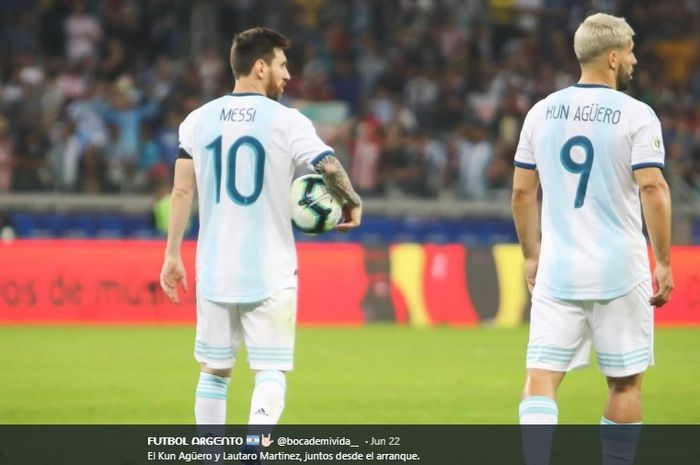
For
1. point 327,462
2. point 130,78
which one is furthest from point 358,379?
point 130,78

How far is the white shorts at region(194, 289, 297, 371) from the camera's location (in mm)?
7586

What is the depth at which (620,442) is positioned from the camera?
23.7 ft

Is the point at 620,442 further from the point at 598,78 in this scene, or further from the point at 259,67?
the point at 259,67

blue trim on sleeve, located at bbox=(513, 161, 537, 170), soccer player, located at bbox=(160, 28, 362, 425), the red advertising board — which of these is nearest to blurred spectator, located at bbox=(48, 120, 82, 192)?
the red advertising board

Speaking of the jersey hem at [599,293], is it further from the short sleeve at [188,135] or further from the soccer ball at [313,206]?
the short sleeve at [188,135]

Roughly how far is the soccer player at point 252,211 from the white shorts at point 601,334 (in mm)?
1180

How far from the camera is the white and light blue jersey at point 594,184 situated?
7.14 meters

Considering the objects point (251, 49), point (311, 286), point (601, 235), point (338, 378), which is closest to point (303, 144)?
point (251, 49)

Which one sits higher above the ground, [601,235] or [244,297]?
[601,235]

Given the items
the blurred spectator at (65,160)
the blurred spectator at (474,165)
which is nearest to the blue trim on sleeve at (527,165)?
the blurred spectator at (65,160)

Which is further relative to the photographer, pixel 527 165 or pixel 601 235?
pixel 527 165

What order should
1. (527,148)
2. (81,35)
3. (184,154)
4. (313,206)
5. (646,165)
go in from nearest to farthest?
(646,165) → (527,148) → (313,206) → (184,154) → (81,35)

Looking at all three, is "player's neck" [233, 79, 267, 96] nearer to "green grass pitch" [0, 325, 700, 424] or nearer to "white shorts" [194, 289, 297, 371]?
"white shorts" [194, 289, 297, 371]

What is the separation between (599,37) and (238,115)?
6.19 feet
